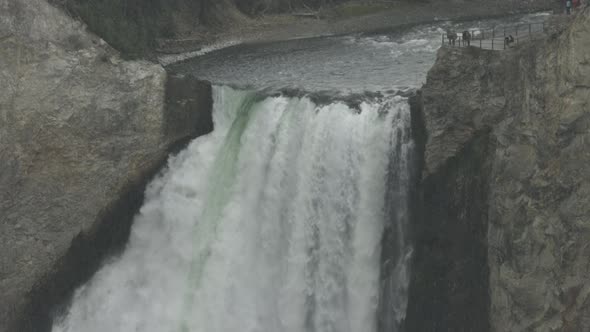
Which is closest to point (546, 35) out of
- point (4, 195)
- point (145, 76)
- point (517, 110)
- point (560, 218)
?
point (517, 110)

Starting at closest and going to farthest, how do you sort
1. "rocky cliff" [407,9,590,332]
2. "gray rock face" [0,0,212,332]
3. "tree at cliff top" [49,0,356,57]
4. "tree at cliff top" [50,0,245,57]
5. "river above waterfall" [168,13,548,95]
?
"rocky cliff" [407,9,590,332]
"gray rock face" [0,0,212,332]
"river above waterfall" [168,13,548,95]
"tree at cliff top" [50,0,245,57]
"tree at cliff top" [49,0,356,57]

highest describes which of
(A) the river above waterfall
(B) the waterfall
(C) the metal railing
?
(C) the metal railing

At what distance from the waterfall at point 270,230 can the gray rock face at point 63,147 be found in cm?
87

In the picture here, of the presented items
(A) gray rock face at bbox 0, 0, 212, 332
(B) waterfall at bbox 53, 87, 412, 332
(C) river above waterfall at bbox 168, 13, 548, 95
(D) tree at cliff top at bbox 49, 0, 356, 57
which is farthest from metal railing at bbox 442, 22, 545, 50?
(D) tree at cliff top at bbox 49, 0, 356, 57

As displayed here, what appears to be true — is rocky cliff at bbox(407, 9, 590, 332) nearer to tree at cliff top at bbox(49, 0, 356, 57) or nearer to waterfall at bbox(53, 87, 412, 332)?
waterfall at bbox(53, 87, 412, 332)

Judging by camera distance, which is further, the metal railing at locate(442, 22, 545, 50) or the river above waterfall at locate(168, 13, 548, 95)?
the river above waterfall at locate(168, 13, 548, 95)

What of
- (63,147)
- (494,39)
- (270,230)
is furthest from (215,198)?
(494,39)

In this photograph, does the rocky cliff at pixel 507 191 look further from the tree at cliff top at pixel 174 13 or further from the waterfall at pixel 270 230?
the tree at cliff top at pixel 174 13

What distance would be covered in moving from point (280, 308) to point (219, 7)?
1237 inches

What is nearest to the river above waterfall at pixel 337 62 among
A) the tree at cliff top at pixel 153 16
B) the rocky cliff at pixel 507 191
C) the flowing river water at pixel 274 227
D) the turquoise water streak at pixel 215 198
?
the flowing river water at pixel 274 227

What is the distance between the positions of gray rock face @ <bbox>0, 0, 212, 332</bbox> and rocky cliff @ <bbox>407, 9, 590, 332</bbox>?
9.34m

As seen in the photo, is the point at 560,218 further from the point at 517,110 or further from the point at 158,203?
the point at 158,203

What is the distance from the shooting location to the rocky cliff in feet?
40.6

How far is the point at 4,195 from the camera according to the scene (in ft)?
64.8
